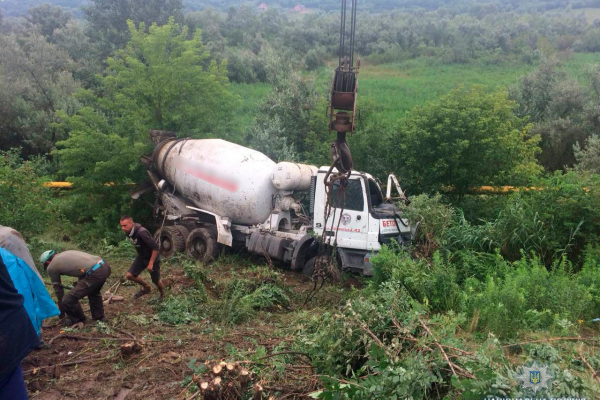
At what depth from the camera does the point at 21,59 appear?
76.4 feet

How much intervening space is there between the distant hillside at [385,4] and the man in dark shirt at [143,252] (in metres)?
77.5

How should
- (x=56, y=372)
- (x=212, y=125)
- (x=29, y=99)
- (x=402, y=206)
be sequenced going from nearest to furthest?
(x=56, y=372) < (x=402, y=206) < (x=212, y=125) < (x=29, y=99)

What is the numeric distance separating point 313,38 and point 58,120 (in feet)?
87.2

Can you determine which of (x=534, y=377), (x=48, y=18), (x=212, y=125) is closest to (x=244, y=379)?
(x=534, y=377)

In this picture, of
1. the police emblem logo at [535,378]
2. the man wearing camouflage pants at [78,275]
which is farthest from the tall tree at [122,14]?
the police emblem logo at [535,378]

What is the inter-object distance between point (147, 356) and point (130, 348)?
226 mm

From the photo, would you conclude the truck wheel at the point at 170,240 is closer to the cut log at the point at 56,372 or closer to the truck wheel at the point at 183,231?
the truck wheel at the point at 183,231

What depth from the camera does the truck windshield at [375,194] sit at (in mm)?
10289

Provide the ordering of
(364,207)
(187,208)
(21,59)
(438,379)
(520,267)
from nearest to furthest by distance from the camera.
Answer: (438,379) < (520,267) < (364,207) < (187,208) < (21,59)

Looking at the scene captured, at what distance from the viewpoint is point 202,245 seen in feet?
38.7

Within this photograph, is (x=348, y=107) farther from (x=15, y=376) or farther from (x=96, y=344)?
(x=15, y=376)

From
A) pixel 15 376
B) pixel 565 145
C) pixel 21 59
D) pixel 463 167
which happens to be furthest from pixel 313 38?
pixel 15 376

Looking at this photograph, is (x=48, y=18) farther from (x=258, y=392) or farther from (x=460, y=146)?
(x=258, y=392)

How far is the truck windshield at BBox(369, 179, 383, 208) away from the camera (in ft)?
33.8
